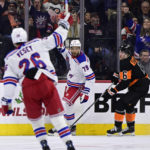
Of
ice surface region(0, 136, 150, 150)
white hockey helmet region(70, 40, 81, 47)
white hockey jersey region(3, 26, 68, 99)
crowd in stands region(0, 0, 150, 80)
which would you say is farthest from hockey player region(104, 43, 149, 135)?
white hockey jersey region(3, 26, 68, 99)

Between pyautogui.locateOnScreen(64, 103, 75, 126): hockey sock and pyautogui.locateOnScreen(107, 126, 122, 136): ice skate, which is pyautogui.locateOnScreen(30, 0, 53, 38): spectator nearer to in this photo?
pyautogui.locateOnScreen(64, 103, 75, 126): hockey sock

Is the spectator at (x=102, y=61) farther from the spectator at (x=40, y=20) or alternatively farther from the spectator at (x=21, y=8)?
the spectator at (x=21, y=8)

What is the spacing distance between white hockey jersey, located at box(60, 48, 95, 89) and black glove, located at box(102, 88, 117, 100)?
0.26 meters

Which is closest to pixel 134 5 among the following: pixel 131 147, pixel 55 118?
pixel 131 147

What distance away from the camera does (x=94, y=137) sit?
25.0ft

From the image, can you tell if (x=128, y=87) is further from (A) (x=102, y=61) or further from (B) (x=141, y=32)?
(B) (x=141, y=32)

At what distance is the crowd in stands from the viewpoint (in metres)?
8.37

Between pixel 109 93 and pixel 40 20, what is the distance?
170 cm

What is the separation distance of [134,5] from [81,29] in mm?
902

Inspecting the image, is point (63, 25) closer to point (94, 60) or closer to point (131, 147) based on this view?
point (131, 147)

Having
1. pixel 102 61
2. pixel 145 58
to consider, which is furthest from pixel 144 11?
→ pixel 102 61

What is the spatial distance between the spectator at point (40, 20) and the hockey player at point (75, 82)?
2.76ft

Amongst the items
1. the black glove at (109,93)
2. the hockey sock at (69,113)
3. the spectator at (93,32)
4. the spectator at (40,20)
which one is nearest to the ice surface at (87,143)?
the hockey sock at (69,113)

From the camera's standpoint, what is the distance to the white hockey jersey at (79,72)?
7539mm
